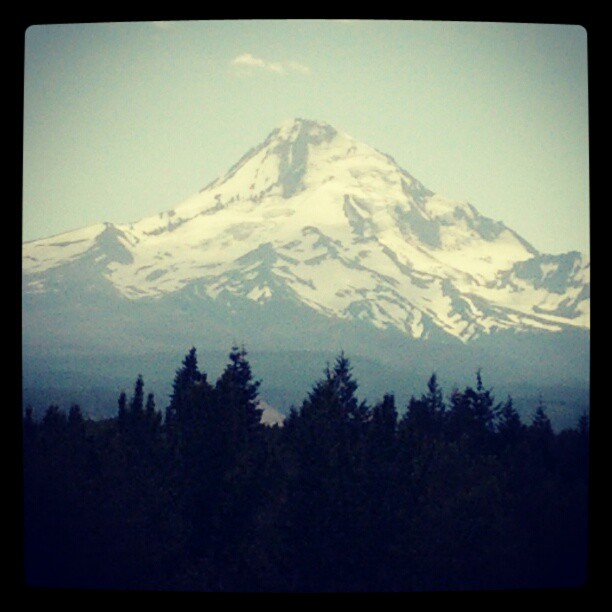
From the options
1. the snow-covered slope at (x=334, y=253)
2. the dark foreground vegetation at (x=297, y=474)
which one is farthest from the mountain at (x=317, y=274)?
the dark foreground vegetation at (x=297, y=474)

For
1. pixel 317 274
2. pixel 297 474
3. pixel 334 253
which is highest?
pixel 334 253

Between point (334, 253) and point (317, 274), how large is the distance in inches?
11.8

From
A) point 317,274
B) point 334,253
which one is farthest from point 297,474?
point 334,253

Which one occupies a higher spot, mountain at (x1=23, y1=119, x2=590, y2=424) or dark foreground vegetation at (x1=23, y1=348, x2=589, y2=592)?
mountain at (x1=23, y1=119, x2=590, y2=424)

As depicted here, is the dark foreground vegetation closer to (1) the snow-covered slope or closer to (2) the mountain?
(2) the mountain

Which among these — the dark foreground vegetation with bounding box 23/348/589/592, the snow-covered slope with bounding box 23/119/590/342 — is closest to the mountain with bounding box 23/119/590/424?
the snow-covered slope with bounding box 23/119/590/342

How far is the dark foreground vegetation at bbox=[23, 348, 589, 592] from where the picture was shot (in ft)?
23.0

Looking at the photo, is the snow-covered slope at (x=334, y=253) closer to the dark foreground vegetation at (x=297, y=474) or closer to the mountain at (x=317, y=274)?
the mountain at (x=317, y=274)

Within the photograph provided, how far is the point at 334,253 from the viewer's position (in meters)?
8.27

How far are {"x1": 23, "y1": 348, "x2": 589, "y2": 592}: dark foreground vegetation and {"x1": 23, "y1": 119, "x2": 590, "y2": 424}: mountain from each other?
1.80ft

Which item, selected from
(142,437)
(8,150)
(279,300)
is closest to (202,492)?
(142,437)

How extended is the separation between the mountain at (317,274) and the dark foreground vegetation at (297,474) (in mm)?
549

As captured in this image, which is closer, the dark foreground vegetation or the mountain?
the mountain

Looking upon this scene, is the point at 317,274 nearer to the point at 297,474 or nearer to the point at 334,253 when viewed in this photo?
the point at 334,253
